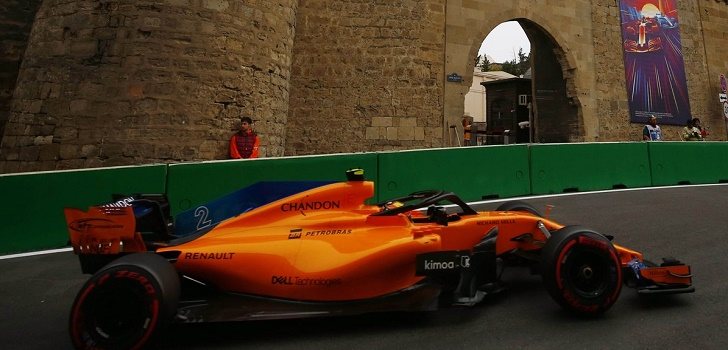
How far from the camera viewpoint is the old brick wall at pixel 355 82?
11.8 m

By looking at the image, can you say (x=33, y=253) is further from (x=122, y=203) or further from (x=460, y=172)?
(x=460, y=172)

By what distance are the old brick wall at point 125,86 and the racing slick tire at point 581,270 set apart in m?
7.16

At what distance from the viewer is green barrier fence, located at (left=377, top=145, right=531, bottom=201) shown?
760 cm

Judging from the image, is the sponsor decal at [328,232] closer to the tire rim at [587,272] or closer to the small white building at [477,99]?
the tire rim at [587,272]

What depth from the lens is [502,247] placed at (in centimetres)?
325

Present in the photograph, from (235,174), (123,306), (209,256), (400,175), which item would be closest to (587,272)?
(209,256)

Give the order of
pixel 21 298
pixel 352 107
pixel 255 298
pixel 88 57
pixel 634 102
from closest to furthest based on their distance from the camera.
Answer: pixel 255 298, pixel 21 298, pixel 88 57, pixel 352 107, pixel 634 102

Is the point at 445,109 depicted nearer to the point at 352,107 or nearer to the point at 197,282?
the point at 352,107

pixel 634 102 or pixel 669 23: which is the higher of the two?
pixel 669 23

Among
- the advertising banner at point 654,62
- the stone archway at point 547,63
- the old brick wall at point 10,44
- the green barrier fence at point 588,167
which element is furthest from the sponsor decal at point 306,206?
the advertising banner at point 654,62

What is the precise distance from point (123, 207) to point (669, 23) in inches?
803

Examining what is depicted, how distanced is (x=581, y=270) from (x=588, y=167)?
703 cm

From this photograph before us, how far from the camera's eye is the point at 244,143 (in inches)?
340

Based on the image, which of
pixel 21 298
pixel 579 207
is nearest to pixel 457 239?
pixel 21 298
